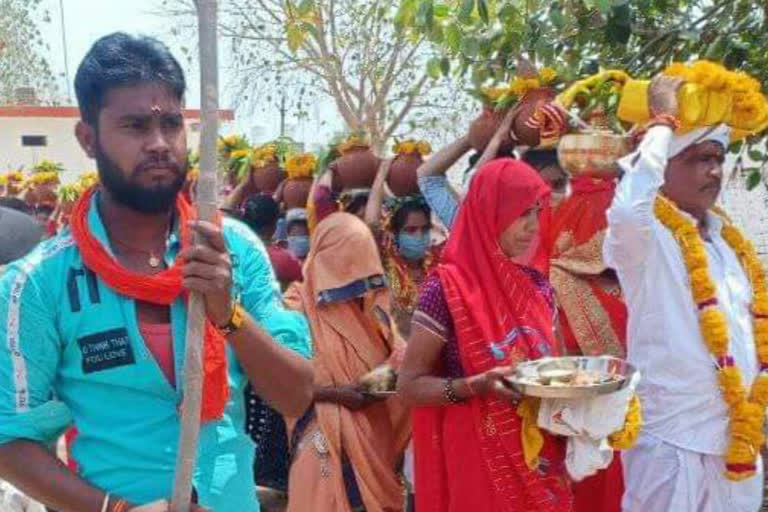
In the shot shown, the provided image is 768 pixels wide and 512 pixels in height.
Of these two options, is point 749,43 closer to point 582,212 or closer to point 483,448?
point 582,212

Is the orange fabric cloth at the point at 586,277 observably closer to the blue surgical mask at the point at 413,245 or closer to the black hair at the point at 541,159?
the black hair at the point at 541,159

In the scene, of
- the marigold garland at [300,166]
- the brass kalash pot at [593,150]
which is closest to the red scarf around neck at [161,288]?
the brass kalash pot at [593,150]

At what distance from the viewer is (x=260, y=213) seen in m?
5.41

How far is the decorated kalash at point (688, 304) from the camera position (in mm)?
3334

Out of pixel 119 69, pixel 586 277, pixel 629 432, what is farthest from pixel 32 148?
pixel 119 69

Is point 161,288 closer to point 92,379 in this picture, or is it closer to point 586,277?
point 92,379

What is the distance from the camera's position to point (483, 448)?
317 centimetres

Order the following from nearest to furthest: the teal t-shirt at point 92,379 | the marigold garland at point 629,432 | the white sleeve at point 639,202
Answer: the teal t-shirt at point 92,379
the marigold garland at point 629,432
the white sleeve at point 639,202

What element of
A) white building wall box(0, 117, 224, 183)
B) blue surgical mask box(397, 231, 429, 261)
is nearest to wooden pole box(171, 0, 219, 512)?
blue surgical mask box(397, 231, 429, 261)

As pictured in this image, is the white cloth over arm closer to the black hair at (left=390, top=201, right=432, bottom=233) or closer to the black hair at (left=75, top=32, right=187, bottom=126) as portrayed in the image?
the black hair at (left=75, top=32, right=187, bottom=126)

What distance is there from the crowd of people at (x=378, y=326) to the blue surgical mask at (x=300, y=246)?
0.05 m

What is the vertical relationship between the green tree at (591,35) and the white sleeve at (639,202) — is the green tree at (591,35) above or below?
above

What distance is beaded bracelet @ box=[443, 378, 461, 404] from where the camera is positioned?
311 centimetres

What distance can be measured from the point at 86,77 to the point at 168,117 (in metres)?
0.18
